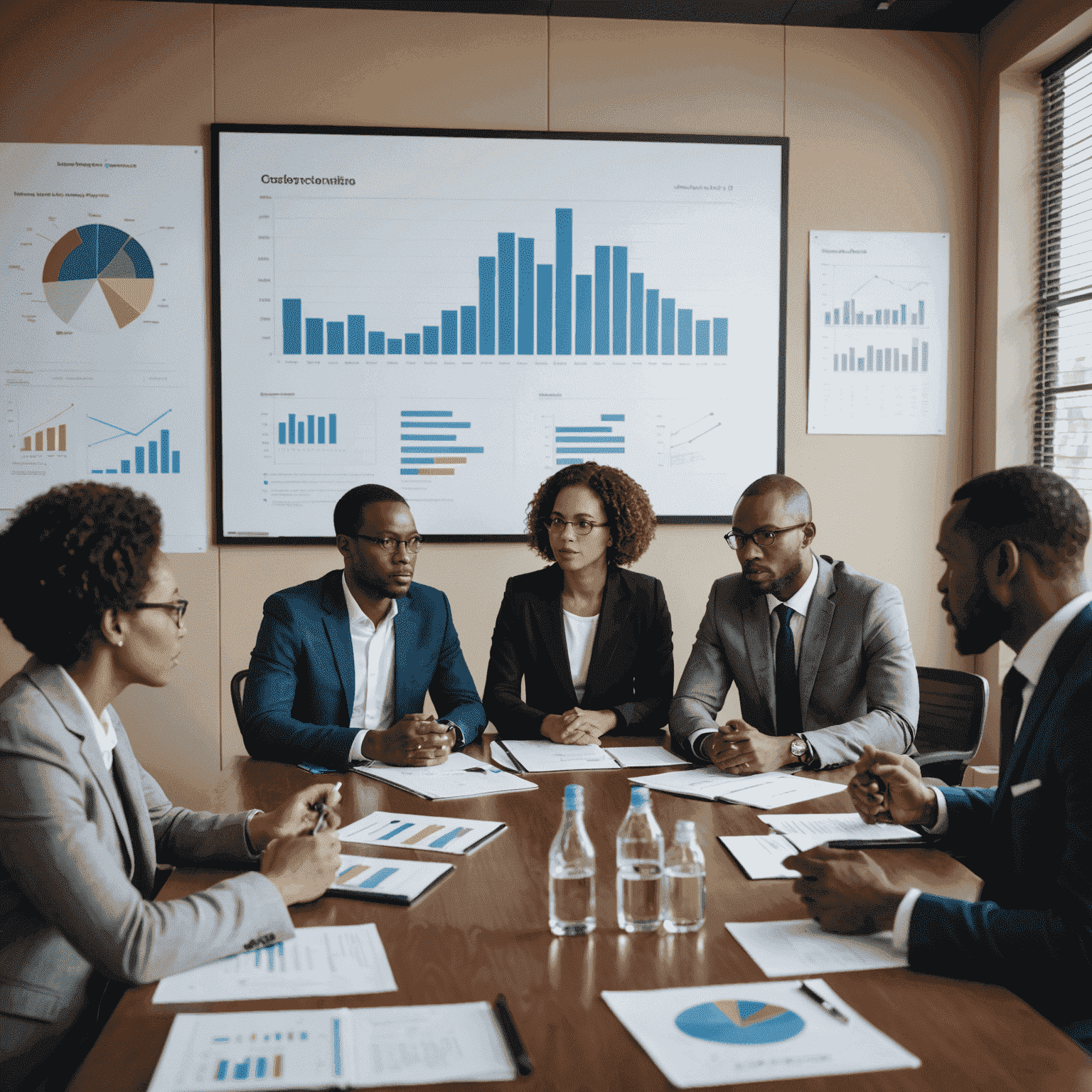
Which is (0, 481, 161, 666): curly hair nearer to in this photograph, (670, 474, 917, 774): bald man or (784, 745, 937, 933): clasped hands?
(784, 745, 937, 933): clasped hands

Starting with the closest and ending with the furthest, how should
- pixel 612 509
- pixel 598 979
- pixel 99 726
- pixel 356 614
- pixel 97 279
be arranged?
pixel 598 979 < pixel 99 726 < pixel 356 614 < pixel 612 509 < pixel 97 279

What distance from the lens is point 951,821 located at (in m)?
Answer: 1.74

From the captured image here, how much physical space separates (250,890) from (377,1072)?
41 cm

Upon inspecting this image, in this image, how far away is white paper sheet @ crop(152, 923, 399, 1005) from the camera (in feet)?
3.92

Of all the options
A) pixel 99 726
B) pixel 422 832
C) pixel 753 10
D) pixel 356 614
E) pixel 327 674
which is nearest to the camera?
pixel 99 726

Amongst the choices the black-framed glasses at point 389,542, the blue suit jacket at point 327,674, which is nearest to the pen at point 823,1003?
the blue suit jacket at point 327,674

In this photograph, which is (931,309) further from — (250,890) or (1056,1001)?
(250,890)

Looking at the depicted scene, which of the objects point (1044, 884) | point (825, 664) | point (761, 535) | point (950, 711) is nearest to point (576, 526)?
point (761, 535)

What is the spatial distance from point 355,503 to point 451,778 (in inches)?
38.2

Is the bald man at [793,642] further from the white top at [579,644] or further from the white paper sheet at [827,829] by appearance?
the white paper sheet at [827,829]

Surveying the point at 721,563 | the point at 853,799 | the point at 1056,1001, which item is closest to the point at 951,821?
the point at 853,799

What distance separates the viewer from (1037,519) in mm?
1451

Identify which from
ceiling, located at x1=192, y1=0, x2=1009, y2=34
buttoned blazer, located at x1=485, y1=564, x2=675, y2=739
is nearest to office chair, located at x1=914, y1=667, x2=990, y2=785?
buttoned blazer, located at x1=485, y1=564, x2=675, y2=739

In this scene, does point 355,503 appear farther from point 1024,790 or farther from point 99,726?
point 1024,790
